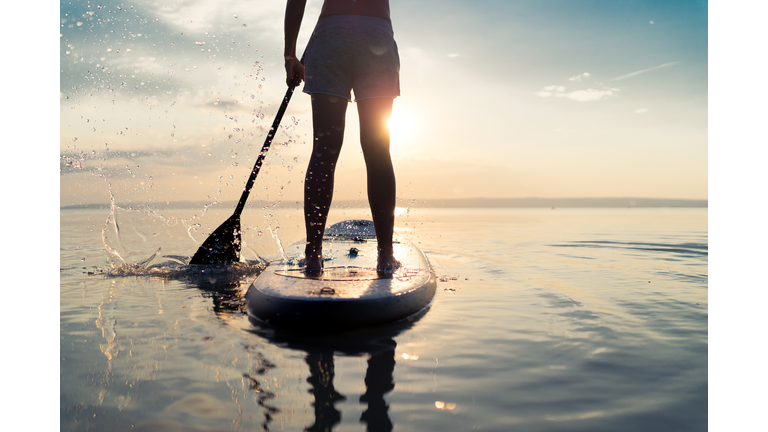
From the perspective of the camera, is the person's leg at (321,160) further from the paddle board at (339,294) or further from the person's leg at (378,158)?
the paddle board at (339,294)

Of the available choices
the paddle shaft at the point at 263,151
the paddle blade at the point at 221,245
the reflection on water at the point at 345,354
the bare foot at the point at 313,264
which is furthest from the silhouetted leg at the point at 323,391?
the paddle blade at the point at 221,245

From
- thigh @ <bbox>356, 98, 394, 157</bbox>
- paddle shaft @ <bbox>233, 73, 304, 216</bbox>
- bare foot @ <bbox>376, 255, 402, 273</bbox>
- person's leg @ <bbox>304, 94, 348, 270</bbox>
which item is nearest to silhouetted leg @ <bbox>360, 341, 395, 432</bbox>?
bare foot @ <bbox>376, 255, 402, 273</bbox>

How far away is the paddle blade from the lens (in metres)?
3.80

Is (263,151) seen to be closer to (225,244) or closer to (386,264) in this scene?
(225,244)

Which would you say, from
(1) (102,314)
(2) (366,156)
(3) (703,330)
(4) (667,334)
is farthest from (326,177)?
(3) (703,330)

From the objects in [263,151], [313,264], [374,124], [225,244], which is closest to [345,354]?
[313,264]

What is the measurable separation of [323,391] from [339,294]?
Result: 0.68 meters

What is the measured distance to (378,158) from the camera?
2330mm

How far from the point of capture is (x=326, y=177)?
2297 mm

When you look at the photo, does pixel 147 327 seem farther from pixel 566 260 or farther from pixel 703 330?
pixel 566 260

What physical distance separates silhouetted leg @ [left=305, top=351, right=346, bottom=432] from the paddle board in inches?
10.2

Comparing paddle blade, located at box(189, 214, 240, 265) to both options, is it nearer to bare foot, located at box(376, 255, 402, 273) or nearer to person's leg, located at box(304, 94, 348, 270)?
person's leg, located at box(304, 94, 348, 270)

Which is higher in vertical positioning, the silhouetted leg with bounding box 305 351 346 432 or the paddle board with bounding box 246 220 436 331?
the paddle board with bounding box 246 220 436 331
